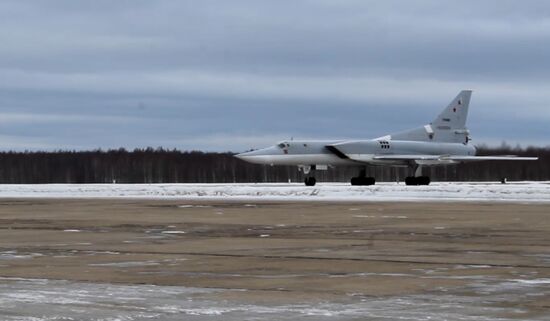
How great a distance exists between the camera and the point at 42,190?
170 ft

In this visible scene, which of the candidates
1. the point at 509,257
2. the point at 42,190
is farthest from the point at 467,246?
the point at 42,190

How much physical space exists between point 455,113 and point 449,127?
43.1 inches

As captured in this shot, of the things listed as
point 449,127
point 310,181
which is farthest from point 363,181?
point 449,127

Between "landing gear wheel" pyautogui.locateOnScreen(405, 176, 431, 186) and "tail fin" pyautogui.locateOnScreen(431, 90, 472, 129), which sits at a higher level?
"tail fin" pyautogui.locateOnScreen(431, 90, 472, 129)

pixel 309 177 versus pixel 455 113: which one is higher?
pixel 455 113

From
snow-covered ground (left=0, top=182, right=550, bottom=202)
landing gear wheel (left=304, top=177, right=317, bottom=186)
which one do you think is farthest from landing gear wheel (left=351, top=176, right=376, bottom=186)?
snow-covered ground (left=0, top=182, right=550, bottom=202)

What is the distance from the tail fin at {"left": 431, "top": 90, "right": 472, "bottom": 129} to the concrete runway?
4596 cm

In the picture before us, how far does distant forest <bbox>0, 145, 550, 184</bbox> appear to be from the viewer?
343ft

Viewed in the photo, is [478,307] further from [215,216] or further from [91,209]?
[91,209]

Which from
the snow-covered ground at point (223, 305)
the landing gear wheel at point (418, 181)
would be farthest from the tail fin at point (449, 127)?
the snow-covered ground at point (223, 305)

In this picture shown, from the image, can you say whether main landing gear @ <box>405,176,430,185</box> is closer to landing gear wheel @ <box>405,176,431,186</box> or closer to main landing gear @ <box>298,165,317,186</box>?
landing gear wheel @ <box>405,176,431,186</box>

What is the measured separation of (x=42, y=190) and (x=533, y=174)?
69394 mm

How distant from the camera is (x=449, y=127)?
7288 cm

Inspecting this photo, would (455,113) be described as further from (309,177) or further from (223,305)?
(223,305)
